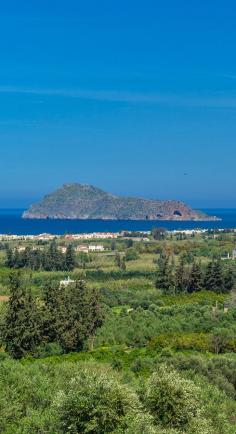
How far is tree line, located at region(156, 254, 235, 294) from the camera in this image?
89.1 meters

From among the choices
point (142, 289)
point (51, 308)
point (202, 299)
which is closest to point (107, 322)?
point (51, 308)

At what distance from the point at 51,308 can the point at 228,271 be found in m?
43.7

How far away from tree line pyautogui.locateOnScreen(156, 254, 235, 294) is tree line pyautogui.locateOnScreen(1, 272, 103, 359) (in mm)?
31856

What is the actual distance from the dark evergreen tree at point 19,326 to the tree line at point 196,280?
3927 cm

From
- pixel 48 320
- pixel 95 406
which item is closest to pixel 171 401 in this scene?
pixel 95 406

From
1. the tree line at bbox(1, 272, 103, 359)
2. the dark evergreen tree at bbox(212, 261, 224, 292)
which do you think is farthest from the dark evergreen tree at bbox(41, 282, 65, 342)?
the dark evergreen tree at bbox(212, 261, 224, 292)

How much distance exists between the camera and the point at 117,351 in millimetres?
51844

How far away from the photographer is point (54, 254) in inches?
4675

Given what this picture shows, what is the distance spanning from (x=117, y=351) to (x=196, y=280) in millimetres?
39332

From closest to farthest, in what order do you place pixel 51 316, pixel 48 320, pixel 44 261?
pixel 48 320, pixel 51 316, pixel 44 261

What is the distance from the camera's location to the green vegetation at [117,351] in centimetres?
2506

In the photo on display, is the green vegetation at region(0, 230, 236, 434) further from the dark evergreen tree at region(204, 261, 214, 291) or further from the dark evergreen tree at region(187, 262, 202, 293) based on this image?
the dark evergreen tree at region(204, 261, 214, 291)

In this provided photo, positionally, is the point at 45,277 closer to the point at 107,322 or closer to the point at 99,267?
the point at 99,267

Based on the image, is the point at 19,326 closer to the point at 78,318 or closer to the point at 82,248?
the point at 78,318
